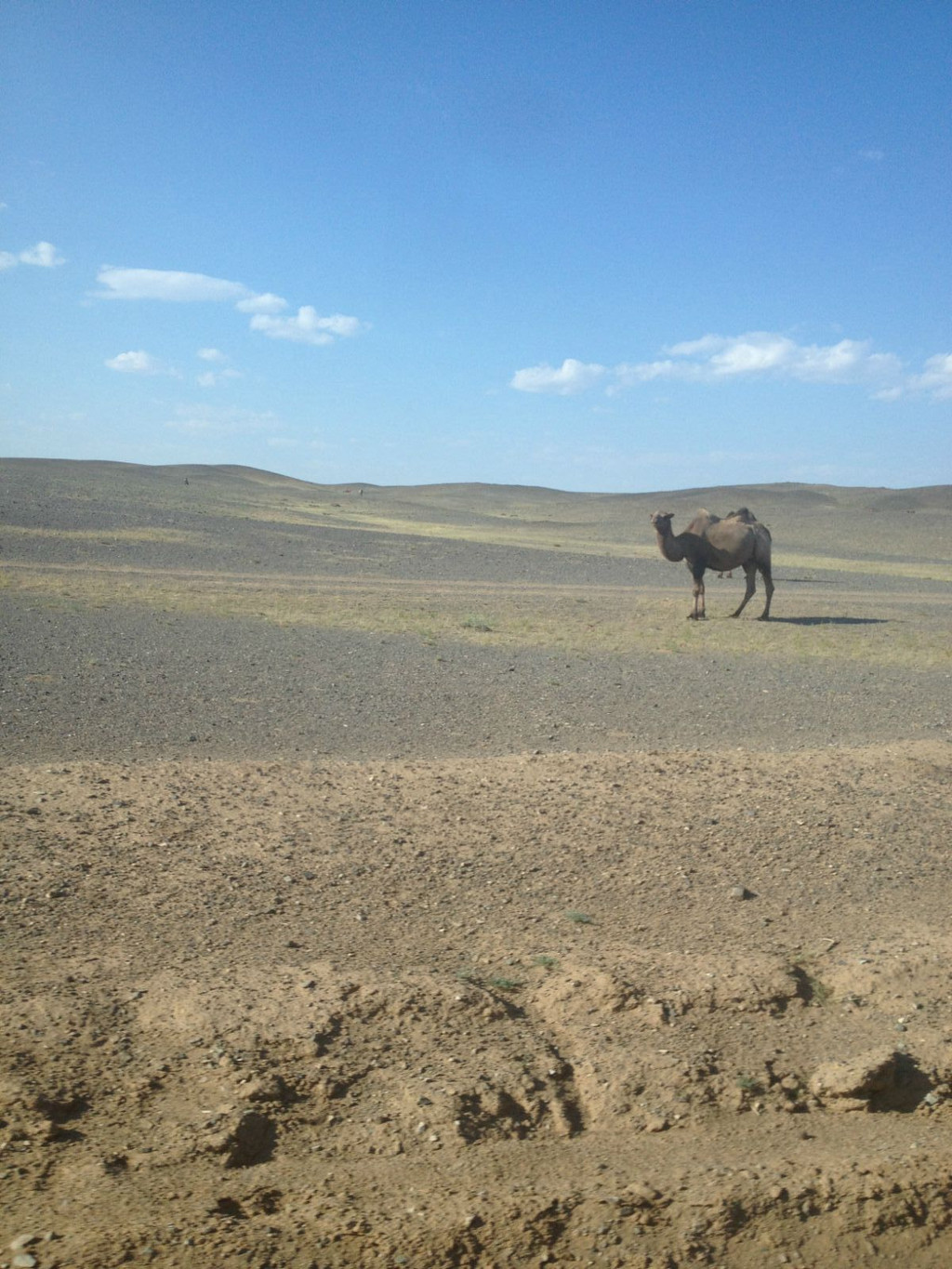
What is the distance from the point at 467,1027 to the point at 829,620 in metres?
19.2

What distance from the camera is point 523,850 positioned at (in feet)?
25.0

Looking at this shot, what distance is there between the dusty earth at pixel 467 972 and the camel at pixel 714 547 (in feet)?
25.7

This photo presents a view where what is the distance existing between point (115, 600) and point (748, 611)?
12794 millimetres

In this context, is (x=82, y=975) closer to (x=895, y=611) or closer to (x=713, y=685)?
(x=713, y=685)

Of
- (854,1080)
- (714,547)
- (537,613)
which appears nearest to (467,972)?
(854,1080)

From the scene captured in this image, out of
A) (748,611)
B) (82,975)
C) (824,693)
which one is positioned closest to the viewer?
(82,975)

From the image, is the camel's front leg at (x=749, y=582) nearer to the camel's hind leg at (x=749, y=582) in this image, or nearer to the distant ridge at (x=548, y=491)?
the camel's hind leg at (x=749, y=582)

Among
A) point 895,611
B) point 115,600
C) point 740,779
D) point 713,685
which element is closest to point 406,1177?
point 740,779

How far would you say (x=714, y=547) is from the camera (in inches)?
862

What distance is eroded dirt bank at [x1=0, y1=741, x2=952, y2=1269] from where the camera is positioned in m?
4.09

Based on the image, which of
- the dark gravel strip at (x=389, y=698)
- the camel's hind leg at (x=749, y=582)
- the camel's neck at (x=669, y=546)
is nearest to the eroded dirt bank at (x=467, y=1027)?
the dark gravel strip at (x=389, y=698)

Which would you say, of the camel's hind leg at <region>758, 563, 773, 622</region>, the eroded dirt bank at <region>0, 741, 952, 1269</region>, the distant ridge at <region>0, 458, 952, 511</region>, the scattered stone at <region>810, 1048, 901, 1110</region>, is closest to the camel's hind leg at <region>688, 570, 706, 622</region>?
the camel's hind leg at <region>758, 563, 773, 622</region>

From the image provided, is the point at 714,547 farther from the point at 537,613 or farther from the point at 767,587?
the point at 537,613

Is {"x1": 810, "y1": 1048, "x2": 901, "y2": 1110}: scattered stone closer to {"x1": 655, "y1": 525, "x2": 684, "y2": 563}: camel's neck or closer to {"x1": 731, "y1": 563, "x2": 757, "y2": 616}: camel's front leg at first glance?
{"x1": 655, "y1": 525, "x2": 684, "y2": 563}: camel's neck
